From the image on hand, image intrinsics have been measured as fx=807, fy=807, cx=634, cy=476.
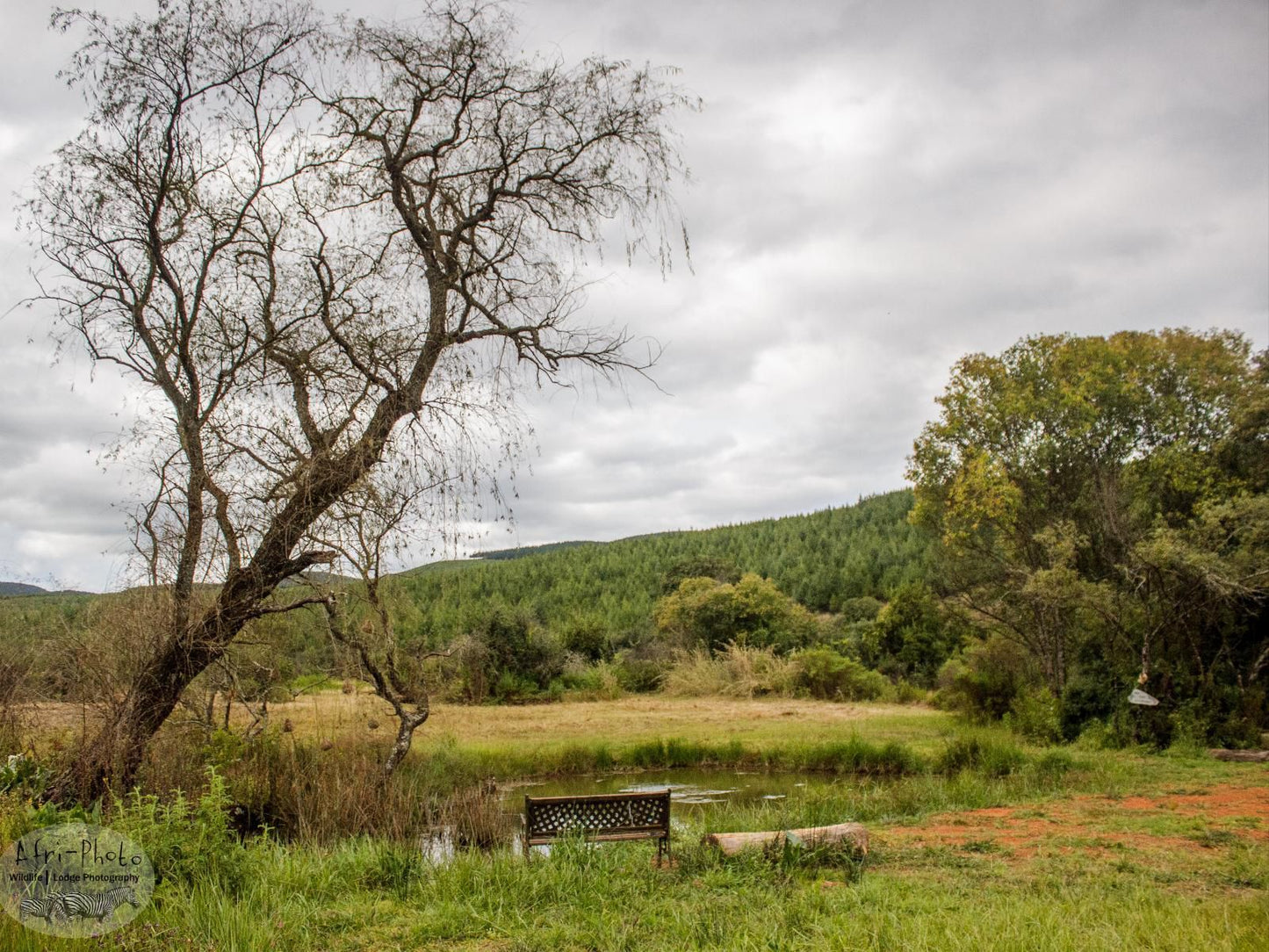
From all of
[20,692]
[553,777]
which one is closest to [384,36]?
[20,692]

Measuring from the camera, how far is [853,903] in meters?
5.71

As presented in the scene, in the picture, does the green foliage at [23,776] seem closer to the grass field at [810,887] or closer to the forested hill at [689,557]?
the grass field at [810,887]

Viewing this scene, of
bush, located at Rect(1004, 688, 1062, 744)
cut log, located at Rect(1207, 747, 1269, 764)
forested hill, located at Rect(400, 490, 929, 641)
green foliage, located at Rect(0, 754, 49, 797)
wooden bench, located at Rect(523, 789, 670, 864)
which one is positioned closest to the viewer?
green foliage, located at Rect(0, 754, 49, 797)

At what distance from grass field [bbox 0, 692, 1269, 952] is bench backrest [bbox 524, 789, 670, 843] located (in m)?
0.25

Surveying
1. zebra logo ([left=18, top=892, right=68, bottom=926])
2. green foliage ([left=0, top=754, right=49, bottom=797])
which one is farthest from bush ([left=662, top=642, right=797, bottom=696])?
zebra logo ([left=18, top=892, right=68, bottom=926])

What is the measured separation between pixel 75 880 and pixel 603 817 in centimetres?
429

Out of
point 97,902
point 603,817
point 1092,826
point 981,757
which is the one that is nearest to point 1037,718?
point 981,757

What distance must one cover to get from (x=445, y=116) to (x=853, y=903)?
937 cm

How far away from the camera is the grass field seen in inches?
191

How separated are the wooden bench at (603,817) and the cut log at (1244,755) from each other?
1208 cm

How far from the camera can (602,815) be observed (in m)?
7.87

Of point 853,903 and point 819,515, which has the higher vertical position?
point 819,515

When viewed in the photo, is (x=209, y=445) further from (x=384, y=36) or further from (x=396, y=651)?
(x=384, y=36)

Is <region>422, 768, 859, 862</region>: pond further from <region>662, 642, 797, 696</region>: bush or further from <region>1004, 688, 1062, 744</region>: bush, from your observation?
<region>662, 642, 797, 696</region>: bush
